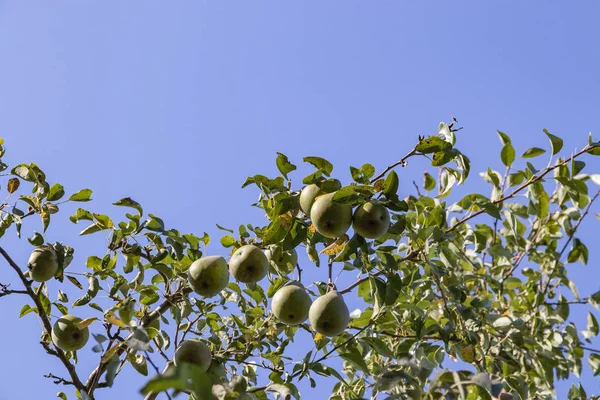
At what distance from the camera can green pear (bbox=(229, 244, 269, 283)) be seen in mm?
2699

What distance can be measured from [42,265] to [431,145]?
196 centimetres

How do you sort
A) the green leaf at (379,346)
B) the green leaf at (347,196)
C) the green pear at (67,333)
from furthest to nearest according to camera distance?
the green pear at (67,333), the green leaf at (379,346), the green leaf at (347,196)

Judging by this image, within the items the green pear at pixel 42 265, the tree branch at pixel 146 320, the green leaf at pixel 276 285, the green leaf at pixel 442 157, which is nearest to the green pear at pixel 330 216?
the green leaf at pixel 442 157

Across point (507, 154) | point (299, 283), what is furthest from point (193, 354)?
point (507, 154)

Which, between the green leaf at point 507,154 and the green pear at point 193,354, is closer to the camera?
the green pear at point 193,354

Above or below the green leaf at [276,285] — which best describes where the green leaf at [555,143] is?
above

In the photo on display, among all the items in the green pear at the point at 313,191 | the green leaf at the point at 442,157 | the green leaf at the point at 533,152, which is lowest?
the green pear at the point at 313,191

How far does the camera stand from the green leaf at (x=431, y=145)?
2498 mm

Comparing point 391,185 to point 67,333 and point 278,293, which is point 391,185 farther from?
point 67,333

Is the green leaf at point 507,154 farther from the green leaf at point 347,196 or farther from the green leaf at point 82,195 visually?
the green leaf at point 82,195

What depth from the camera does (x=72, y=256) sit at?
10.6 ft

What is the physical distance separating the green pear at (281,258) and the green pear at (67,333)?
1.00 metres

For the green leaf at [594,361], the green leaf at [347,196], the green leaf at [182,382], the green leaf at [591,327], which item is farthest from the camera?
the green leaf at [591,327]

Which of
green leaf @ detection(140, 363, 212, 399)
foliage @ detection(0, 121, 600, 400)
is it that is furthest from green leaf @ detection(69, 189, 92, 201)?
green leaf @ detection(140, 363, 212, 399)
